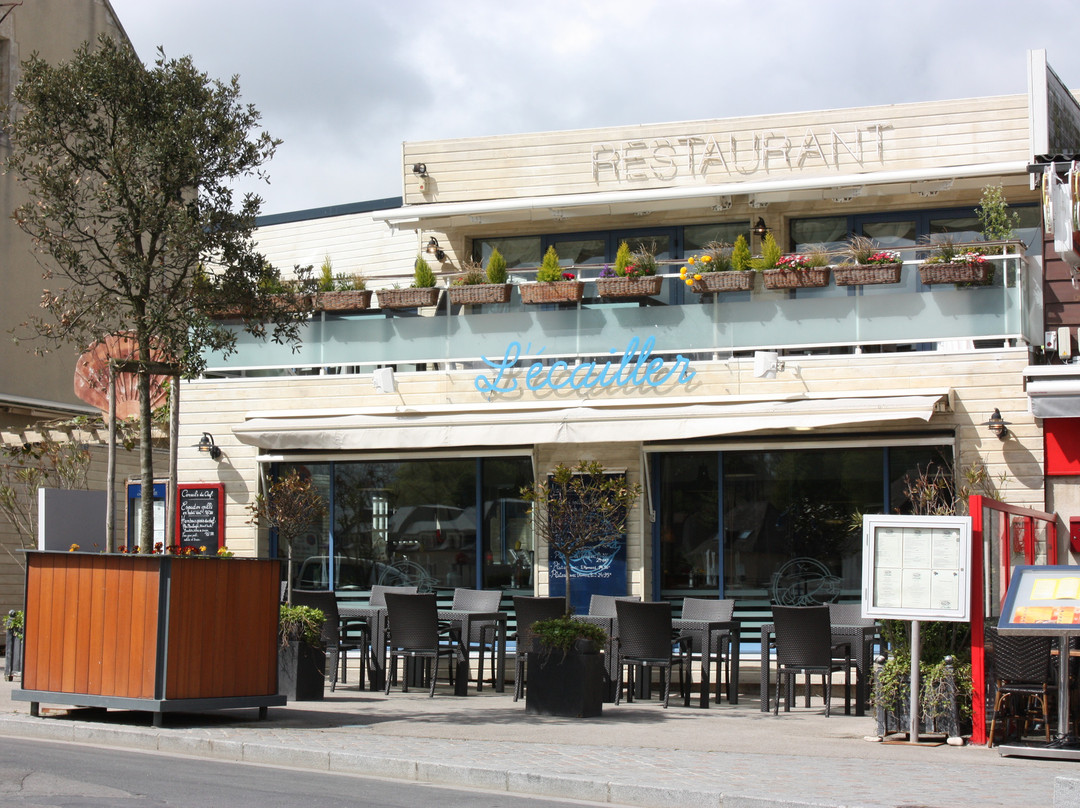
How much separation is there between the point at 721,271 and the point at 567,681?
5.77 metres

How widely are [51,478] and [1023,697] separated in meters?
12.7

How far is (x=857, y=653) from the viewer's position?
12.1m

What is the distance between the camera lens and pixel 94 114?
10.4m

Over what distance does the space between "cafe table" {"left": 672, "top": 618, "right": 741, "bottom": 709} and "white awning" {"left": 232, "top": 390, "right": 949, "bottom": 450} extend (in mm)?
2099

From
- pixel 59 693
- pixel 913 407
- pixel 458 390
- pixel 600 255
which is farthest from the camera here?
pixel 600 255

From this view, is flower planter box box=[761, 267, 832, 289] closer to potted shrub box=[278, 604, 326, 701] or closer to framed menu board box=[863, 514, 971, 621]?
framed menu board box=[863, 514, 971, 621]

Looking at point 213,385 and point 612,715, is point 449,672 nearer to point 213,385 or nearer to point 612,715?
point 612,715

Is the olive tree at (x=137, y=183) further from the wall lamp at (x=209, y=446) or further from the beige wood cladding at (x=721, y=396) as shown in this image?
the wall lamp at (x=209, y=446)

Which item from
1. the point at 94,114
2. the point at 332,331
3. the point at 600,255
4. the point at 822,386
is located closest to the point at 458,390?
the point at 332,331

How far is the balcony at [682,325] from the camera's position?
558 inches

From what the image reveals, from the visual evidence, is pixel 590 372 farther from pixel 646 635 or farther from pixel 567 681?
pixel 567 681

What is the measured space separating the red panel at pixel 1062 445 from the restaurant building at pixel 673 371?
180mm

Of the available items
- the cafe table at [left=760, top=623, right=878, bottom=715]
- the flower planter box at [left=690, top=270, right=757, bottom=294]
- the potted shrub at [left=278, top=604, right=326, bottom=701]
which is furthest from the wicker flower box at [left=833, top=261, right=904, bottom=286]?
the potted shrub at [left=278, top=604, right=326, bottom=701]

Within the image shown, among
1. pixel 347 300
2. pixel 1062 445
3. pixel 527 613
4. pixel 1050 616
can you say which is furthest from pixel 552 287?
pixel 1050 616
